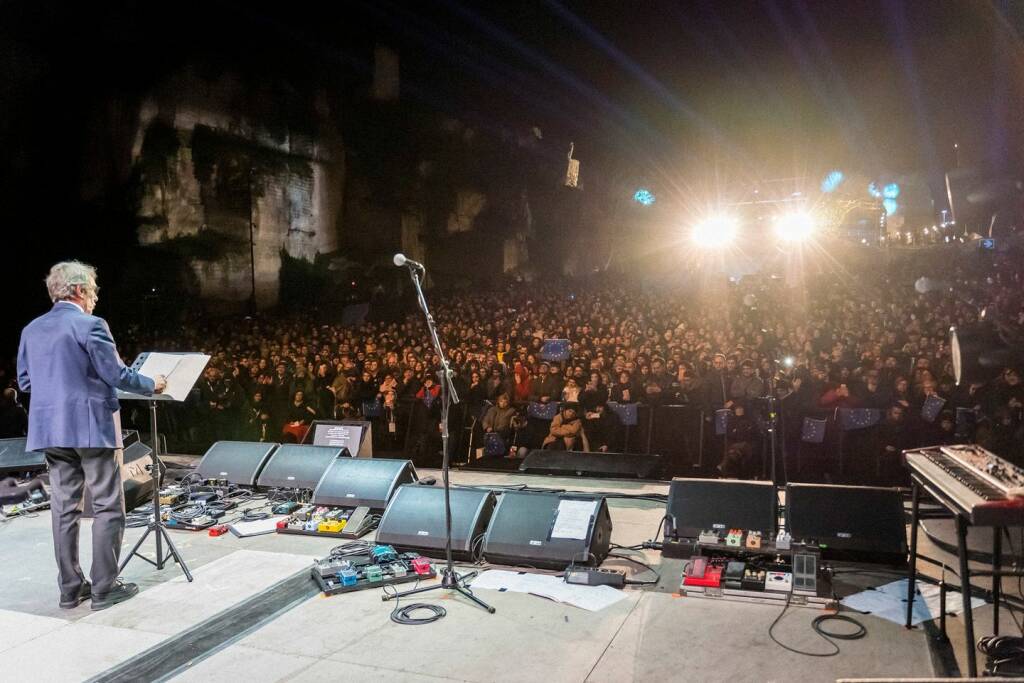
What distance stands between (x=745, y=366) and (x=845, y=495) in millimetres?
3451

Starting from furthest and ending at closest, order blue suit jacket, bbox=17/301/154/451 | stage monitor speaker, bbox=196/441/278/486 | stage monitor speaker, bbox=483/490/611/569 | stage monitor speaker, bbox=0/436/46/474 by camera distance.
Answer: stage monitor speaker, bbox=0/436/46/474 < stage monitor speaker, bbox=196/441/278/486 < stage monitor speaker, bbox=483/490/611/569 < blue suit jacket, bbox=17/301/154/451

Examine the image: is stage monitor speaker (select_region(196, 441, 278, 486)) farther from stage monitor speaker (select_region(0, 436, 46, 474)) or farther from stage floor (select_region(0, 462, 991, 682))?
stage floor (select_region(0, 462, 991, 682))

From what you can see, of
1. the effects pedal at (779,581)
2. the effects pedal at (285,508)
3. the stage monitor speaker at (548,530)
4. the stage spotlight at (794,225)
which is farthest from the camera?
the stage spotlight at (794,225)

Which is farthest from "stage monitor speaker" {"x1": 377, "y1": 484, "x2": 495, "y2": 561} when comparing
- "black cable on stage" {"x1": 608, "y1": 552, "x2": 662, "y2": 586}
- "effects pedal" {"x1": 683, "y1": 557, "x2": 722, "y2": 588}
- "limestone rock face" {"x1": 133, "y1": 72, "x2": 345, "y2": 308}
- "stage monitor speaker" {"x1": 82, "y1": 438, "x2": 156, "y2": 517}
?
"limestone rock face" {"x1": 133, "y1": 72, "x2": 345, "y2": 308}

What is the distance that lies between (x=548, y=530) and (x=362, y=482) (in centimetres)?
184

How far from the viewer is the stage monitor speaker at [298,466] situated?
5883 mm

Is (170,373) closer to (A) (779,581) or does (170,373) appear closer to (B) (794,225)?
(A) (779,581)

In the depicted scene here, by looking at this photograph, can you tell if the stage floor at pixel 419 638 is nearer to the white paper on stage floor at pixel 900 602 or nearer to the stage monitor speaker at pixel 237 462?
the white paper on stage floor at pixel 900 602

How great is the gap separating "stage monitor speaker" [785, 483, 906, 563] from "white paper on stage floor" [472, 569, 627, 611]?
1.25 metres

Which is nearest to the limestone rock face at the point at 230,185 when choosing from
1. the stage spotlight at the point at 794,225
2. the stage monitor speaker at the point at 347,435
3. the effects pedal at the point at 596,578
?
the stage monitor speaker at the point at 347,435

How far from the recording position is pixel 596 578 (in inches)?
151

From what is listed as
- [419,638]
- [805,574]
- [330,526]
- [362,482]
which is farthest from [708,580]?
[362,482]

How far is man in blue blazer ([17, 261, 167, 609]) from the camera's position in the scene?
3.48 meters

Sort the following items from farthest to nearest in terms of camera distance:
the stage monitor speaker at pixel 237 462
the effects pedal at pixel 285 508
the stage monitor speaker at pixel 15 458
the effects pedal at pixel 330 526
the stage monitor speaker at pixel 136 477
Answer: the stage monitor speaker at pixel 15 458 → the stage monitor speaker at pixel 237 462 → the stage monitor speaker at pixel 136 477 → the effects pedal at pixel 285 508 → the effects pedal at pixel 330 526
